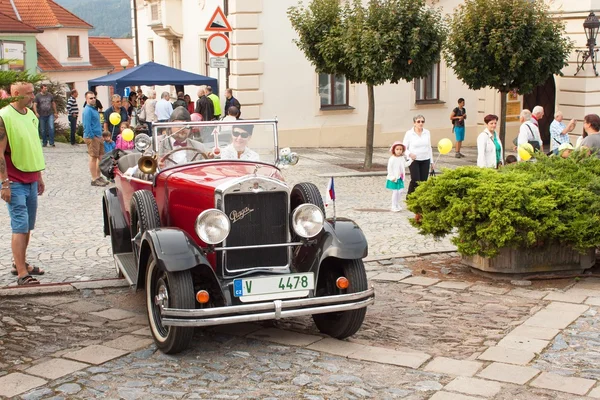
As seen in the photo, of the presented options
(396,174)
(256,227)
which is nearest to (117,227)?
(256,227)

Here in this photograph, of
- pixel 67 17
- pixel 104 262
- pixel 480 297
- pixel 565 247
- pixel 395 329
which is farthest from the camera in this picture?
pixel 67 17

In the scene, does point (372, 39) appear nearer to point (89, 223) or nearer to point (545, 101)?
point (89, 223)

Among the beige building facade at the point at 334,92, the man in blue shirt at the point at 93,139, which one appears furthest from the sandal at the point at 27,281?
the beige building facade at the point at 334,92

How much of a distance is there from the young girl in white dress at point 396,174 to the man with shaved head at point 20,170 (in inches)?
245

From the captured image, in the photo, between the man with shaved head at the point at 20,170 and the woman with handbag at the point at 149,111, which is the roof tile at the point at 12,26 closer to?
the woman with handbag at the point at 149,111

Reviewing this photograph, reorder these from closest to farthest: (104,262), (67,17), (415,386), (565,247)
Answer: (415,386)
(565,247)
(104,262)
(67,17)

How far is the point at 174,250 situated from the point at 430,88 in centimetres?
2030

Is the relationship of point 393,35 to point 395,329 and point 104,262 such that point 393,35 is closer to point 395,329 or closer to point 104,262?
point 104,262

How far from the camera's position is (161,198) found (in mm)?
7363

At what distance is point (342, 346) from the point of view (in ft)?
21.6

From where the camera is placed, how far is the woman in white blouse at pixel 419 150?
45.2 feet

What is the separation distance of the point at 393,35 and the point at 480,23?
7.19ft

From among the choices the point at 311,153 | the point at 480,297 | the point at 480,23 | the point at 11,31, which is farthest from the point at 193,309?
the point at 11,31

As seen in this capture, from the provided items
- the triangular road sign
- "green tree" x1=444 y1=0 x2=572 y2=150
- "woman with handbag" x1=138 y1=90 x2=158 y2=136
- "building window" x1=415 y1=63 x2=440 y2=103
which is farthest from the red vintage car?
"building window" x1=415 y1=63 x2=440 y2=103
